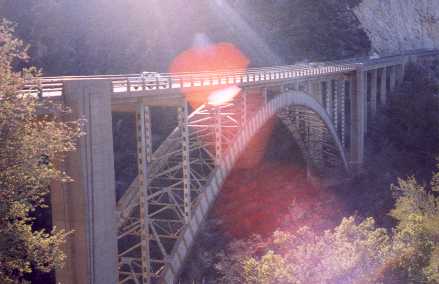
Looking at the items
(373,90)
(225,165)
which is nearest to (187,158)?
(225,165)

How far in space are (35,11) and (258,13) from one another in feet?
75.2

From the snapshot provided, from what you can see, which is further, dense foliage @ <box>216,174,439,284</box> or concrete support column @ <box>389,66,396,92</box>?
concrete support column @ <box>389,66,396,92</box>

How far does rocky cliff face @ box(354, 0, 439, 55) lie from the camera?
2347 inches

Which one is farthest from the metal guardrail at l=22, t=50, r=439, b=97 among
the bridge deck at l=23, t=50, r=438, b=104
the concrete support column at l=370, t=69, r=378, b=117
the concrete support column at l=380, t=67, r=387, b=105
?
the concrete support column at l=380, t=67, r=387, b=105

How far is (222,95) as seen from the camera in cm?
2014

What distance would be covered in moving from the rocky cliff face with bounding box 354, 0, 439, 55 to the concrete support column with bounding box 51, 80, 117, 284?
4920 centimetres

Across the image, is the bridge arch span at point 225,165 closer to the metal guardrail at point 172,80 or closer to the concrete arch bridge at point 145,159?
the concrete arch bridge at point 145,159

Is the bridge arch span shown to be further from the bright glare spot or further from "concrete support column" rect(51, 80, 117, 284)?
"concrete support column" rect(51, 80, 117, 284)

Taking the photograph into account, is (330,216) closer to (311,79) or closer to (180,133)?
(311,79)

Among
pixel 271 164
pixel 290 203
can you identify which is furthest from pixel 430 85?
pixel 290 203

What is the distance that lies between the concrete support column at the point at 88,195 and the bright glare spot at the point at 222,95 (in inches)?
284

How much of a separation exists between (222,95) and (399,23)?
47910 mm

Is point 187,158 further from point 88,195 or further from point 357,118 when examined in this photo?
point 357,118

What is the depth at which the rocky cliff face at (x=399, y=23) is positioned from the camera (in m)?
59.6
